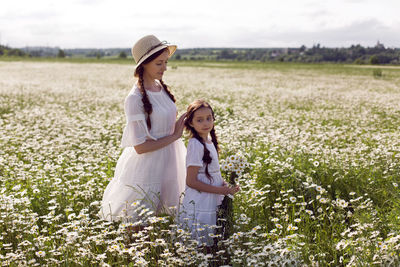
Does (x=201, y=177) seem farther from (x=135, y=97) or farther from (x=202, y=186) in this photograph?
(x=135, y=97)

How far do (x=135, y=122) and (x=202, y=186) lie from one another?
0.98 m

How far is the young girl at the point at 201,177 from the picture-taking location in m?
3.77

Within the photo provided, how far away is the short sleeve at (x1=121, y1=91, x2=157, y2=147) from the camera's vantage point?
3.84 meters

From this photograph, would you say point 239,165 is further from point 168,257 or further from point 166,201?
point 168,257

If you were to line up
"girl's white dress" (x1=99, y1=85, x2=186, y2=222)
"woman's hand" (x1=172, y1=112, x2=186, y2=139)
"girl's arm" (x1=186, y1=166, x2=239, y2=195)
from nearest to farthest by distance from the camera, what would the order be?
"girl's arm" (x1=186, y1=166, x2=239, y2=195) → "girl's white dress" (x1=99, y1=85, x2=186, y2=222) → "woman's hand" (x1=172, y1=112, x2=186, y2=139)

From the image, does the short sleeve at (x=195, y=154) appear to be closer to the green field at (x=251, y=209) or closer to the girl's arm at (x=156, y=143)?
the girl's arm at (x=156, y=143)

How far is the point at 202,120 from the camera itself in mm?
3861

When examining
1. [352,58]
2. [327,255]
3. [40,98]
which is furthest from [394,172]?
[352,58]

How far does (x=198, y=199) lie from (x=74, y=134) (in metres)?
5.90

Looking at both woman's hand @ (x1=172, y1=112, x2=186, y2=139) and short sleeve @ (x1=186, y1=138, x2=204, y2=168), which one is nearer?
short sleeve @ (x1=186, y1=138, x2=204, y2=168)

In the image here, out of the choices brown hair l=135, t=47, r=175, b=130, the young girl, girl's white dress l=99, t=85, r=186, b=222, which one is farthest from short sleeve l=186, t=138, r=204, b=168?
brown hair l=135, t=47, r=175, b=130

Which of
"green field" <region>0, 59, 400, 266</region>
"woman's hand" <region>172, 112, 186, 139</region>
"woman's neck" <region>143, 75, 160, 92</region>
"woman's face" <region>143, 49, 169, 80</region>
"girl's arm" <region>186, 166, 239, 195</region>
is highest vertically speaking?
"woman's face" <region>143, 49, 169, 80</region>

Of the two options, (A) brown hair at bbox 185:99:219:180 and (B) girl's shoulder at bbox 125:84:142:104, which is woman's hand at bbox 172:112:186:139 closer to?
(A) brown hair at bbox 185:99:219:180

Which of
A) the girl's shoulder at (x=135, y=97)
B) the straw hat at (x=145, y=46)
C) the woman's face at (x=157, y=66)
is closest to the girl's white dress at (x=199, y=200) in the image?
the girl's shoulder at (x=135, y=97)
